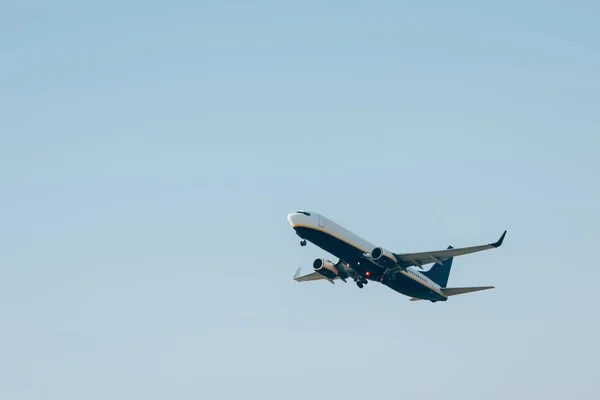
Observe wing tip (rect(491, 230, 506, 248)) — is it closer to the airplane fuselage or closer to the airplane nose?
the airplane fuselage

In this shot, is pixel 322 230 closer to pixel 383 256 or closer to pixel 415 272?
pixel 383 256

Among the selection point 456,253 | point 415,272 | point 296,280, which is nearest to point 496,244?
point 456,253

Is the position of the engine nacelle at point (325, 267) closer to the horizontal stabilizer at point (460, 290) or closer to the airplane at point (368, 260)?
the airplane at point (368, 260)

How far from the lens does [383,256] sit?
9950 cm

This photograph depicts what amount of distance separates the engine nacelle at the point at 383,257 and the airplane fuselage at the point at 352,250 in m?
0.85

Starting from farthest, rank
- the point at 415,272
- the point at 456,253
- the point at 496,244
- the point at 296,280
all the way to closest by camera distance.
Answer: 1. the point at 296,280
2. the point at 415,272
3. the point at 456,253
4. the point at 496,244

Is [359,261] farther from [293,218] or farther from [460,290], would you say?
[460,290]

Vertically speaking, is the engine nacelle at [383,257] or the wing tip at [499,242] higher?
the engine nacelle at [383,257]

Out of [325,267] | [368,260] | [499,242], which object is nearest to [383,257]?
[368,260]

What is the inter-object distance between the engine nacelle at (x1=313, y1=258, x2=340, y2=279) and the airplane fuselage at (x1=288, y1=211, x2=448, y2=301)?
7.84 feet

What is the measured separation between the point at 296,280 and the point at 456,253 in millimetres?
26078

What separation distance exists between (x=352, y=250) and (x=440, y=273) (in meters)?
23.3

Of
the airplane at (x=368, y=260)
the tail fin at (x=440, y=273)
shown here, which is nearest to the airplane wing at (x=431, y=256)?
the airplane at (x=368, y=260)

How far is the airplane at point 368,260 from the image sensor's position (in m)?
97.2
